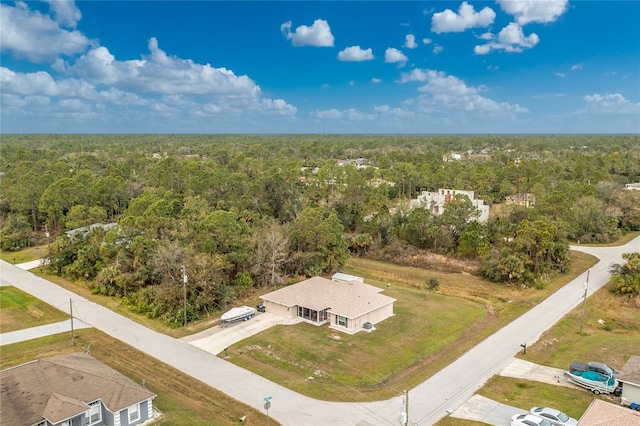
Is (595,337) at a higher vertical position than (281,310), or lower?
lower

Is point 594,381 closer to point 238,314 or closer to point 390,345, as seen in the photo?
point 390,345

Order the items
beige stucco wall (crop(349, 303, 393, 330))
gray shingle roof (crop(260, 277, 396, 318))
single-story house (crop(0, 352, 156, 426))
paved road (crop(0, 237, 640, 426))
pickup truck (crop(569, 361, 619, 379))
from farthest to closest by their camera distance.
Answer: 1. gray shingle roof (crop(260, 277, 396, 318))
2. beige stucco wall (crop(349, 303, 393, 330))
3. pickup truck (crop(569, 361, 619, 379))
4. paved road (crop(0, 237, 640, 426))
5. single-story house (crop(0, 352, 156, 426))

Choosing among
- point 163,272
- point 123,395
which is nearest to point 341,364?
point 123,395

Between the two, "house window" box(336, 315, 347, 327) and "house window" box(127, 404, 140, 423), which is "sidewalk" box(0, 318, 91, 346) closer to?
"house window" box(127, 404, 140, 423)

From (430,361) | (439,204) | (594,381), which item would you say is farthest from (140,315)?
(439,204)

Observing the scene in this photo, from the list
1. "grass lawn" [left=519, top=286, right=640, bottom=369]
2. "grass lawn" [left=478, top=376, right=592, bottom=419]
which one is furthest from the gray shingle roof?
"grass lawn" [left=519, top=286, right=640, bottom=369]
